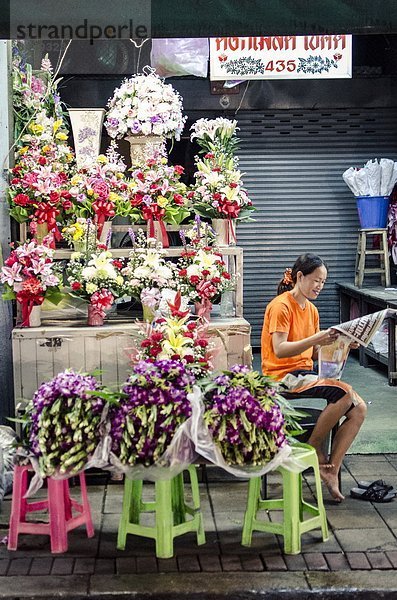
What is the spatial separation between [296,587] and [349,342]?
6.75 ft

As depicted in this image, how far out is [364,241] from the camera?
11.9 metres

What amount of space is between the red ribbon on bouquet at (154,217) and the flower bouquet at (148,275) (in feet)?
1.04

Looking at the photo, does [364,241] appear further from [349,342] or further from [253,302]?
[349,342]

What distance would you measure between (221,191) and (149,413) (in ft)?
8.73

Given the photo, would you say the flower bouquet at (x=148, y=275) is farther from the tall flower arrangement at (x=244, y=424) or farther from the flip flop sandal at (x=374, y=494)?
the flip flop sandal at (x=374, y=494)

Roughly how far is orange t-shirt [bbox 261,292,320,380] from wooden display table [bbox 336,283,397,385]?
144 inches

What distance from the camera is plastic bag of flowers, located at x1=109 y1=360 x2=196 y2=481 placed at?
5109 millimetres

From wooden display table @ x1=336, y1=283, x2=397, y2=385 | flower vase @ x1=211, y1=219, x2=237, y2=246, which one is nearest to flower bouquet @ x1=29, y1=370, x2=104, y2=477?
flower vase @ x1=211, y1=219, x2=237, y2=246

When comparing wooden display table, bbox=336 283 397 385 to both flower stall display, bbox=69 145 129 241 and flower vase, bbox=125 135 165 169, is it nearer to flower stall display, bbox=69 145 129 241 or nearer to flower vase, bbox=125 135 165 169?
flower vase, bbox=125 135 165 169

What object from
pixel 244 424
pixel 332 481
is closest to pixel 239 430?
pixel 244 424

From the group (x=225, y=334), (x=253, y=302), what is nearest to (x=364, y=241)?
(x=253, y=302)

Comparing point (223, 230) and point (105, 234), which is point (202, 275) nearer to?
point (223, 230)

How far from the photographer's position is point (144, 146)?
7789 millimetres

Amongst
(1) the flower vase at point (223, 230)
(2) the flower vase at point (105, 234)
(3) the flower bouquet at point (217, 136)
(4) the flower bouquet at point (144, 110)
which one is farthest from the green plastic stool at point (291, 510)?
(4) the flower bouquet at point (144, 110)
